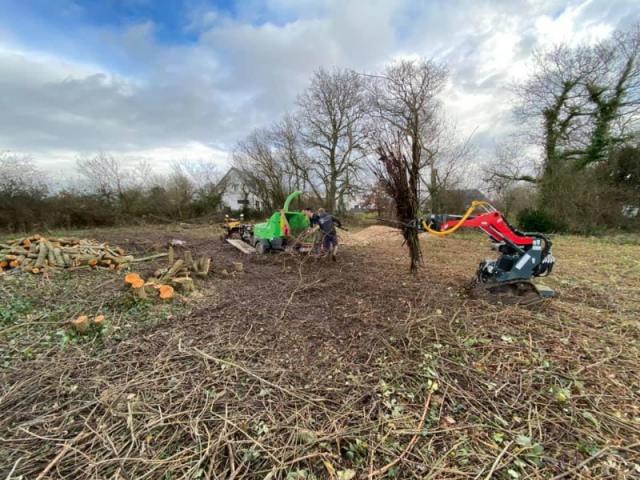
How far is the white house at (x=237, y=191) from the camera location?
2066cm

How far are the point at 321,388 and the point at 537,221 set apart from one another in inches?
576

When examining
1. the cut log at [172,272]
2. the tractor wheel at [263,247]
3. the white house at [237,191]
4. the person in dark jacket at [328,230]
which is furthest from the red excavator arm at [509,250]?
the white house at [237,191]

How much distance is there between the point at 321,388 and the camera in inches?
83.0

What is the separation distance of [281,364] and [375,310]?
1460 millimetres

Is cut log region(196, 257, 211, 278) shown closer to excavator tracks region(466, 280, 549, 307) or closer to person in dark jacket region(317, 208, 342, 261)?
person in dark jacket region(317, 208, 342, 261)

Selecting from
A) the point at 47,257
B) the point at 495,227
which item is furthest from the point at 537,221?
the point at 47,257

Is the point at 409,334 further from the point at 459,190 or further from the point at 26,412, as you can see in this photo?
the point at 459,190

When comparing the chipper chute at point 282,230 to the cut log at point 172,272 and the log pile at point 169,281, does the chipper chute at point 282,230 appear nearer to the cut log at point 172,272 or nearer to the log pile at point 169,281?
the log pile at point 169,281

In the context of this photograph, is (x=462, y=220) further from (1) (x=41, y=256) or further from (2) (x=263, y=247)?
(1) (x=41, y=256)

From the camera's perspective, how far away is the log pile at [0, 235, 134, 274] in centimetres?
496

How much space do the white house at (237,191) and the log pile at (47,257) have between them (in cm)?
1481

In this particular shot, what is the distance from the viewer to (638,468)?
1483mm

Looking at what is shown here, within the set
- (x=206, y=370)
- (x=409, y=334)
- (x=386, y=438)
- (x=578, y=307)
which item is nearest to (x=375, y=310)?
(x=409, y=334)

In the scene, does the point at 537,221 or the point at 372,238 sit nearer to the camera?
the point at 372,238
